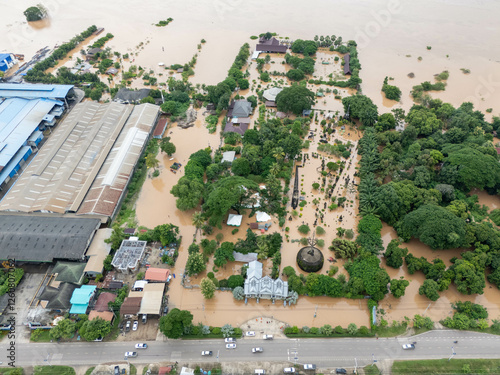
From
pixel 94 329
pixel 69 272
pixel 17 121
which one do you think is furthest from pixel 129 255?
pixel 17 121

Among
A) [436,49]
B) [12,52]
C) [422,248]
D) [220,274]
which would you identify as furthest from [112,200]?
[436,49]

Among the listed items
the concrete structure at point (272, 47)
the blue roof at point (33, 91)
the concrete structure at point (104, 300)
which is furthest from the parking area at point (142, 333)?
the concrete structure at point (272, 47)

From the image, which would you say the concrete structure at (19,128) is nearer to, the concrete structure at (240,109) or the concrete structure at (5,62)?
the concrete structure at (5,62)

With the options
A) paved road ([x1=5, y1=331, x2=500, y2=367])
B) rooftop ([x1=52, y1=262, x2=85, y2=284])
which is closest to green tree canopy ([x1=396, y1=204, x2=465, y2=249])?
paved road ([x1=5, y1=331, x2=500, y2=367])

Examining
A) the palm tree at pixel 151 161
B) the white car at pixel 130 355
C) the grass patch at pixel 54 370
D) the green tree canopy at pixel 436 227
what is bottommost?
the grass patch at pixel 54 370

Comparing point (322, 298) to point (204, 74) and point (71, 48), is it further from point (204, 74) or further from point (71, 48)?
point (71, 48)

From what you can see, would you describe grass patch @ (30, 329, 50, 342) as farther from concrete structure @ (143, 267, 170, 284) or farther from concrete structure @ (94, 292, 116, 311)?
concrete structure @ (143, 267, 170, 284)
